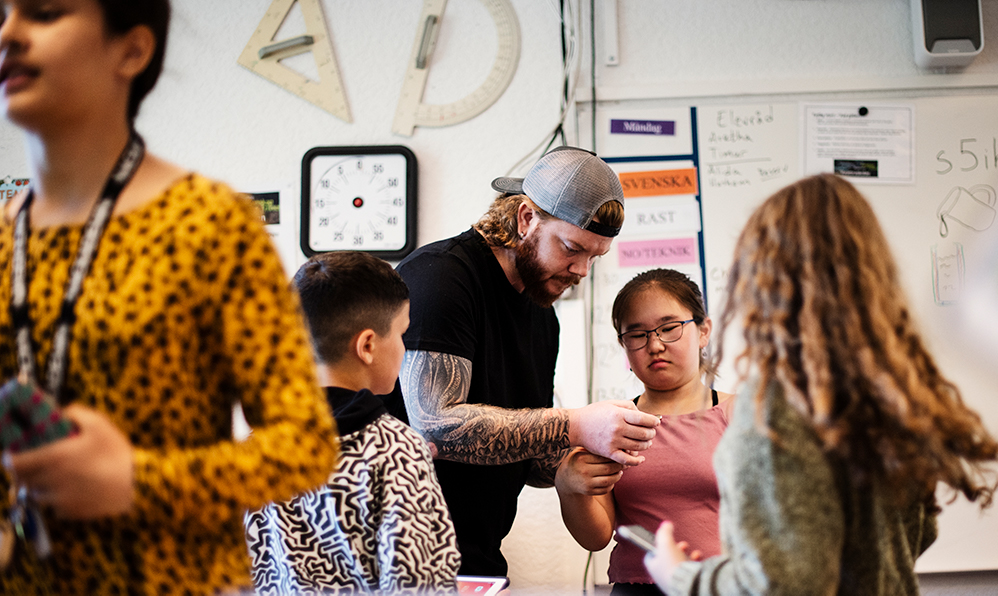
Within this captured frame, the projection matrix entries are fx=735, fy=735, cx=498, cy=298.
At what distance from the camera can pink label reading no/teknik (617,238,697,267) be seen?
7.80 ft

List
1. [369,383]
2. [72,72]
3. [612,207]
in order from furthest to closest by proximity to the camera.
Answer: [612,207] < [369,383] < [72,72]

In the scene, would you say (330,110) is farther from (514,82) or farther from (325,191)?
(514,82)

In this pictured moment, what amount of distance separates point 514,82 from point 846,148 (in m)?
1.10

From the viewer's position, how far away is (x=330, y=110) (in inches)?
97.7

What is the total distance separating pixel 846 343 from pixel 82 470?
664mm

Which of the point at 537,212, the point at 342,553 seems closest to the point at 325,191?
the point at 537,212

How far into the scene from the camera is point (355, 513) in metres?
0.98

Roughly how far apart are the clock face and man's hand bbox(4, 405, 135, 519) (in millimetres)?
1949

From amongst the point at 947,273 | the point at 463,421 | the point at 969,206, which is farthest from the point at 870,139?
the point at 463,421

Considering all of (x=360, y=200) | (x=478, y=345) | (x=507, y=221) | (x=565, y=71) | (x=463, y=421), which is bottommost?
(x=463, y=421)

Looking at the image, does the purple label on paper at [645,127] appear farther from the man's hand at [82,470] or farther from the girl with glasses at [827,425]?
the man's hand at [82,470]

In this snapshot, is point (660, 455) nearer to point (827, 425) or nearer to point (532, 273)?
point (532, 273)

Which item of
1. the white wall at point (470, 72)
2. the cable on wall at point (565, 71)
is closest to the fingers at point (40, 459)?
the white wall at point (470, 72)

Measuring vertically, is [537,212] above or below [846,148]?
below
